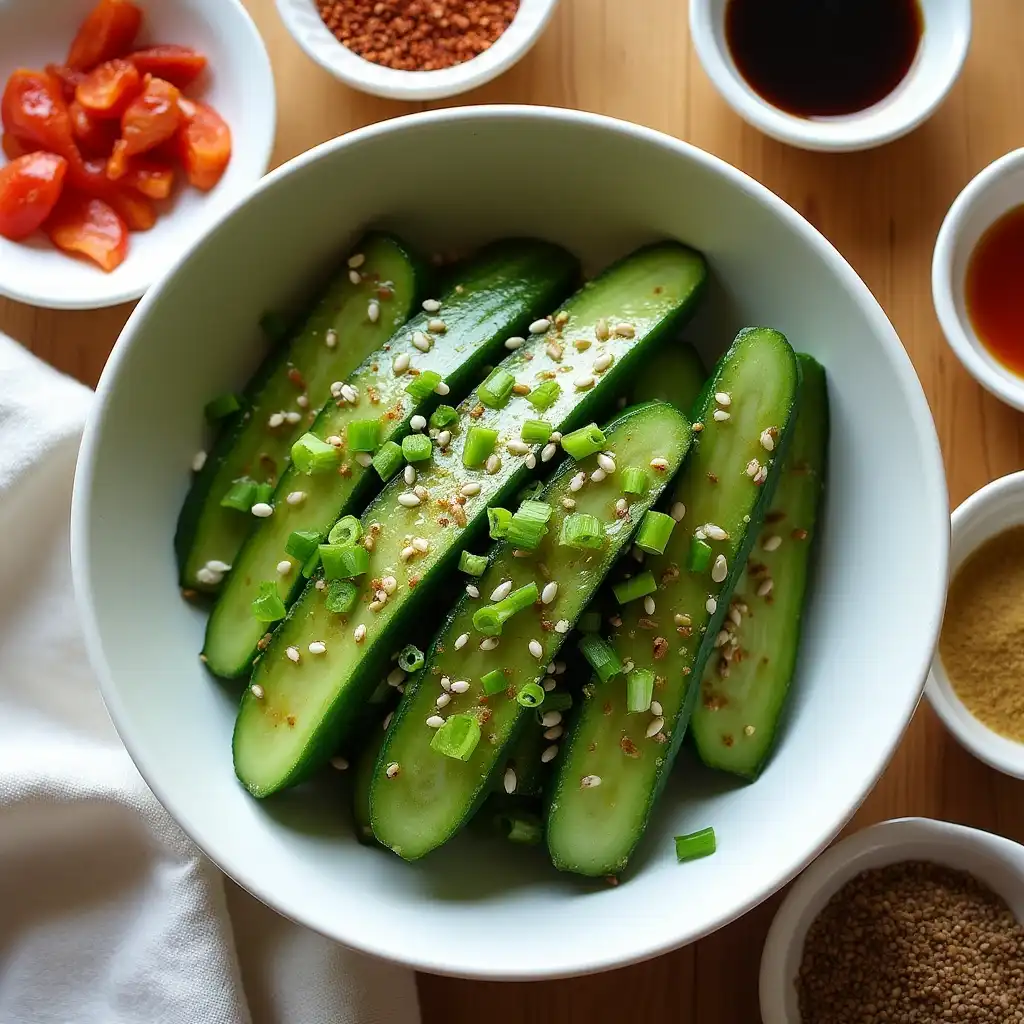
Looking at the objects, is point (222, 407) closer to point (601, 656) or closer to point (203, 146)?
point (203, 146)

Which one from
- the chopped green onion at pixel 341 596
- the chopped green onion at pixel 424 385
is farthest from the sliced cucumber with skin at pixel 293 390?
the chopped green onion at pixel 341 596

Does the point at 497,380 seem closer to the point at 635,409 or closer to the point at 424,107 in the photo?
the point at 635,409

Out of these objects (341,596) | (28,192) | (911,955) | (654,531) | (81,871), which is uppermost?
(28,192)

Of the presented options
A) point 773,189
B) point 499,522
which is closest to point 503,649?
point 499,522

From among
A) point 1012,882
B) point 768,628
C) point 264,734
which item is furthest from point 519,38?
point 1012,882

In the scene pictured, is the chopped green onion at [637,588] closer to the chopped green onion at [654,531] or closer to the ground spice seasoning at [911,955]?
the chopped green onion at [654,531]

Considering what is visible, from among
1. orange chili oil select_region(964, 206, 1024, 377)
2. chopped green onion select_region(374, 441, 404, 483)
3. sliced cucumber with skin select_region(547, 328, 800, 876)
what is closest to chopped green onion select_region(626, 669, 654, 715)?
sliced cucumber with skin select_region(547, 328, 800, 876)
